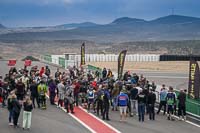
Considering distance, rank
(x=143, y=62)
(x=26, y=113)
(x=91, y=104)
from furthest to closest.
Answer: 1. (x=143, y=62)
2. (x=91, y=104)
3. (x=26, y=113)

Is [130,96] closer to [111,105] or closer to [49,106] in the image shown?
[111,105]

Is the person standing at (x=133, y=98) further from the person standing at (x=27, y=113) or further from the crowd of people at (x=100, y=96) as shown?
the person standing at (x=27, y=113)

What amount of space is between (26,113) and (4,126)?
142 centimetres

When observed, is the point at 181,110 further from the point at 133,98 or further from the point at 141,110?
the point at 133,98

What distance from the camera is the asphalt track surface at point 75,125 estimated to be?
17.7m

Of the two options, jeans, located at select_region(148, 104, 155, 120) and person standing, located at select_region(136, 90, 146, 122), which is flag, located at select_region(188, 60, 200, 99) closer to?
jeans, located at select_region(148, 104, 155, 120)

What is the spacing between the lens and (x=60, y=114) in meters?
20.8

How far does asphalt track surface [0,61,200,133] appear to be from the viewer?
17.7 m

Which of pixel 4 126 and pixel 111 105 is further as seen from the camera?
pixel 111 105

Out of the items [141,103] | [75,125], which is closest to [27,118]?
[75,125]

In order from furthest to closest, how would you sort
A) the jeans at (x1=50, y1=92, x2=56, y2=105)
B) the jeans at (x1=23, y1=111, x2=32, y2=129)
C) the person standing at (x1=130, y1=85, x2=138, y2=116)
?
the jeans at (x1=50, y1=92, x2=56, y2=105) < the person standing at (x1=130, y1=85, x2=138, y2=116) < the jeans at (x1=23, y1=111, x2=32, y2=129)

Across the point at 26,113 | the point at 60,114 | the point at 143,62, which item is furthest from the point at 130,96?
the point at 143,62

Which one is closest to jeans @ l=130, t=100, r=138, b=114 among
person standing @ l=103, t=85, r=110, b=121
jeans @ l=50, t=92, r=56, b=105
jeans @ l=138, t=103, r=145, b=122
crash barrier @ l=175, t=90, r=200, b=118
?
jeans @ l=138, t=103, r=145, b=122

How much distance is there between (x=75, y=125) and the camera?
61.1 feet
